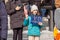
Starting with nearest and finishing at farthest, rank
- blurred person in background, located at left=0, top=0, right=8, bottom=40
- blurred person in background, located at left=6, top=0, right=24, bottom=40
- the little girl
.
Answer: blurred person in background, located at left=0, top=0, right=8, bottom=40
the little girl
blurred person in background, located at left=6, top=0, right=24, bottom=40

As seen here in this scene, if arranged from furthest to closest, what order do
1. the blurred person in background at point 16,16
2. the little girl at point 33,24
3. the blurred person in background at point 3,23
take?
the blurred person in background at point 16,16 → the little girl at point 33,24 → the blurred person in background at point 3,23

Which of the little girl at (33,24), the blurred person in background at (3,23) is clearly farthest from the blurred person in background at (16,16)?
the blurred person in background at (3,23)

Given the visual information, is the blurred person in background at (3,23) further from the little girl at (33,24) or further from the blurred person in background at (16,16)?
the blurred person in background at (16,16)

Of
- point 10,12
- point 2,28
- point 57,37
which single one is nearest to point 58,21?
point 57,37

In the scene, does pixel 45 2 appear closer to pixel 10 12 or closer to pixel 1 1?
pixel 10 12

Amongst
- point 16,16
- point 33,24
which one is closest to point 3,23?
point 33,24

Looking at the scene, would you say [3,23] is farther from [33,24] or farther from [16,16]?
[16,16]

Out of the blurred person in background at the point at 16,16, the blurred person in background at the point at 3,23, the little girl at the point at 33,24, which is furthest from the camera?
the blurred person in background at the point at 16,16

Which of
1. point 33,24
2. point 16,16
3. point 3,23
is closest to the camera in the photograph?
point 3,23

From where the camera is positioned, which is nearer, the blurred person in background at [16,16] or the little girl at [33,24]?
the little girl at [33,24]

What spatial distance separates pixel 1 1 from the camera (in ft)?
22.9

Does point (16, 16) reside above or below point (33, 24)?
above

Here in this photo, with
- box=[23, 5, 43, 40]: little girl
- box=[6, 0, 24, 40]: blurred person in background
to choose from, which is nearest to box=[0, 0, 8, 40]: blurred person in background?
box=[23, 5, 43, 40]: little girl

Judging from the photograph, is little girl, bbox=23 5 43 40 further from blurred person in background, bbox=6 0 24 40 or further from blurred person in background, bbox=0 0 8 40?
blurred person in background, bbox=0 0 8 40
